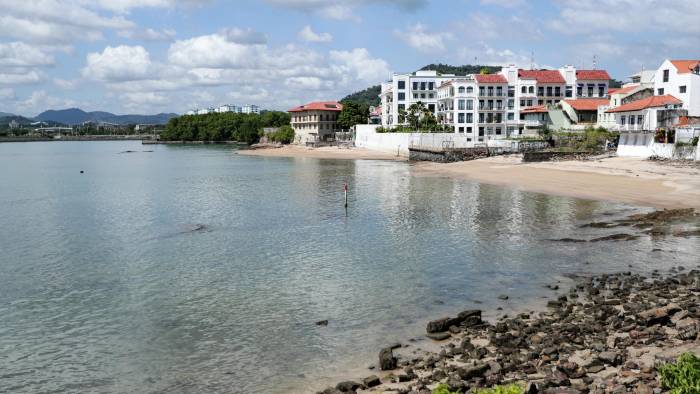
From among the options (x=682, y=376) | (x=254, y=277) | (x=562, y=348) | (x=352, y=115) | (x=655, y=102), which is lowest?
(x=254, y=277)

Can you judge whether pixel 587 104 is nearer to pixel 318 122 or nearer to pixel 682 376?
pixel 318 122

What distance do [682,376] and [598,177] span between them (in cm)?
5617

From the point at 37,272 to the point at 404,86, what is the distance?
118 m

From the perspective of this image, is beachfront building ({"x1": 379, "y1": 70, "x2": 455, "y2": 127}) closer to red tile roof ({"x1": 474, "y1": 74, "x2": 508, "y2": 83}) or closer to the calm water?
red tile roof ({"x1": 474, "y1": 74, "x2": 508, "y2": 83})

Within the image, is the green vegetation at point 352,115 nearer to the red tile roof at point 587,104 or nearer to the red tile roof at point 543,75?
the red tile roof at point 543,75

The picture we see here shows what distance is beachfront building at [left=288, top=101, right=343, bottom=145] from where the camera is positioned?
175m

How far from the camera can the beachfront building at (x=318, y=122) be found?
175 meters

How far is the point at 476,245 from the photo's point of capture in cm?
3319

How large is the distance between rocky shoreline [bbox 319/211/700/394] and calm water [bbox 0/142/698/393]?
1.42 metres

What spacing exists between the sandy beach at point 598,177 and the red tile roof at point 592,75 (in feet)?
140

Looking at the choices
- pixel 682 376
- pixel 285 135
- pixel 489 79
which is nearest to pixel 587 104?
pixel 489 79

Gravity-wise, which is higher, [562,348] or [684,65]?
[684,65]

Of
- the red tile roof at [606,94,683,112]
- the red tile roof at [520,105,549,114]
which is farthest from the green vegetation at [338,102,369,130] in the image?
the red tile roof at [606,94,683,112]

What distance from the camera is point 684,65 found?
78.2 meters
